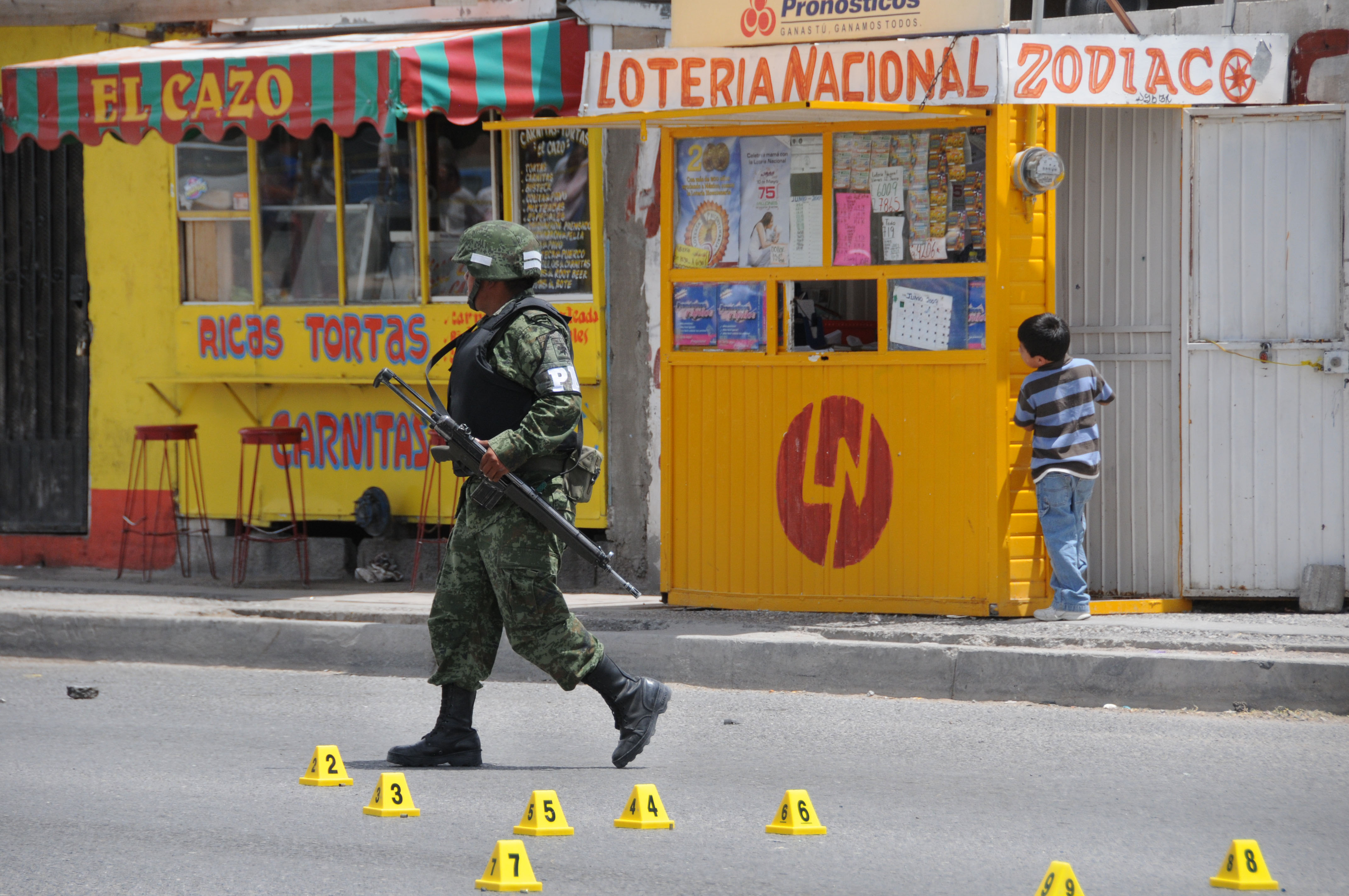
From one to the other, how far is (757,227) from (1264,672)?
140 inches

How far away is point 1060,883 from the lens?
3.92 meters

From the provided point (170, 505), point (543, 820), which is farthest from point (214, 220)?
point (543, 820)

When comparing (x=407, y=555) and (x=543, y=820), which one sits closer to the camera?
(x=543, y=820)

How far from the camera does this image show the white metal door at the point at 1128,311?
8781 mm

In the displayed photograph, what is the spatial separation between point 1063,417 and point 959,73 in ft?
5.93

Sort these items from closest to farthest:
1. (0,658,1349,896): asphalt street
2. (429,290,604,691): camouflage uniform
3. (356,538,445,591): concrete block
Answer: (0,658,1349,896): asphalt street
(429,290,604,691): camouflage uniform
(356,538,445,591): concrete block

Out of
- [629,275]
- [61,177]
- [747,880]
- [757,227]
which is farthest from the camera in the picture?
[61,177]

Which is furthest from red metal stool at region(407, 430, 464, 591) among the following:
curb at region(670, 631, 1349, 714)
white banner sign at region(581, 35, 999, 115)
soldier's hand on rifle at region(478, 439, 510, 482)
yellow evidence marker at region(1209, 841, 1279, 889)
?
yellow evidence marker at region(1209, 841, 1279, 889)

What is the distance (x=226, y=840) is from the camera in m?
4.98

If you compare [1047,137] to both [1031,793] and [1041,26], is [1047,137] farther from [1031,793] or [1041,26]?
[1031,793]

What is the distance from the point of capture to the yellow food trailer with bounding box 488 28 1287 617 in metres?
8.22

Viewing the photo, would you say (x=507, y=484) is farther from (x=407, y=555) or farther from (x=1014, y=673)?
(x=407, y=555)

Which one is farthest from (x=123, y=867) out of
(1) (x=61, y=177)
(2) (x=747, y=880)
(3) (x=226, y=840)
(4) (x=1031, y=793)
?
(1) (x=61, y=177)

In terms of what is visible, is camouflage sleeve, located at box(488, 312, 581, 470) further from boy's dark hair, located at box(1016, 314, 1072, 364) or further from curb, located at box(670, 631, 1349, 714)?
boy's dark hair, located at box(1016, 314, 1072, 364)
